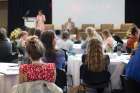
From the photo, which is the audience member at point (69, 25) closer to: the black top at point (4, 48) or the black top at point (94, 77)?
the black top at point (4, 48)

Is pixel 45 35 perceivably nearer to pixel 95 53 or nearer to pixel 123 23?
pixel 95 53

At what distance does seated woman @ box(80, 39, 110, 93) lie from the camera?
18.1ft

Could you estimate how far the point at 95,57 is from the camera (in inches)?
219

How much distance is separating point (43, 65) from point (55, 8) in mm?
13794

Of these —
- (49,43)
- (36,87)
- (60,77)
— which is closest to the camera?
(36,87)

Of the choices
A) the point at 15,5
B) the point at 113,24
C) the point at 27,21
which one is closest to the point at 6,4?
the point at 15,5

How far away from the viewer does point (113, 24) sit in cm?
1773

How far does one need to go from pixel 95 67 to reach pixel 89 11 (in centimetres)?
1243

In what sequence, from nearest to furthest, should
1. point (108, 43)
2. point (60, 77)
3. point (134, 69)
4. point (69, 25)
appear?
1. point (134, 69)
2. point (60, 77)
3. point (108, 43)
4. point (69, 25)

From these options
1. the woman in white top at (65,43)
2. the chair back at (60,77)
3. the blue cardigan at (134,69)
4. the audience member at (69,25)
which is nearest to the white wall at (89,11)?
the audience member at (69,25)

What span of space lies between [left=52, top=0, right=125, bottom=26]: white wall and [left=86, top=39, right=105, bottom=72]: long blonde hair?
39.7ft

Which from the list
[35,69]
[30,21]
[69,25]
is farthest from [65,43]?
[30,21]

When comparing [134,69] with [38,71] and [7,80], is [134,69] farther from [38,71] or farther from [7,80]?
[7,80]

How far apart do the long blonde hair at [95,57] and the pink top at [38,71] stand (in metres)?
1.67
